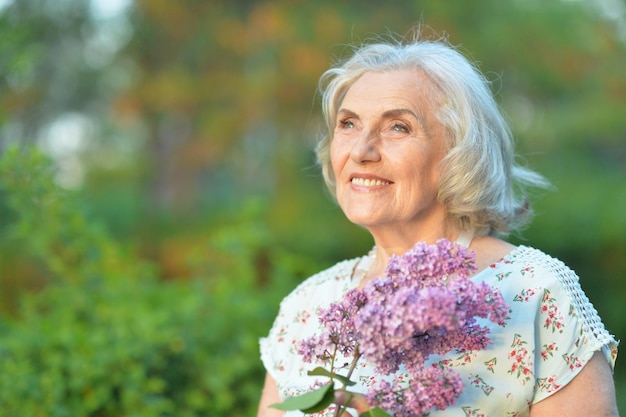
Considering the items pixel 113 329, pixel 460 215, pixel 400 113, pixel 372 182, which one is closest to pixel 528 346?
pixel 460 215

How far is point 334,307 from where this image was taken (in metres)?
1.51

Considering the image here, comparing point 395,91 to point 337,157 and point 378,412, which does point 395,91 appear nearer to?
point 337,157

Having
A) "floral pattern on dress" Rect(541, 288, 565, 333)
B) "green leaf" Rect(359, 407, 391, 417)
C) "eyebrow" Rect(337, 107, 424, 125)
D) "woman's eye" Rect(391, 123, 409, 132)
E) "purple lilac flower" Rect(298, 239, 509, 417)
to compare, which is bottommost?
"floral pattern on dress" Rect(541, 288, 565, 333)

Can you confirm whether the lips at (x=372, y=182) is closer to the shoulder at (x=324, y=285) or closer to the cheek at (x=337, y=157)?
the cheek at (x=337, y=157)

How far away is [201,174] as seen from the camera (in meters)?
13.2

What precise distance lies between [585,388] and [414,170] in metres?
0.68

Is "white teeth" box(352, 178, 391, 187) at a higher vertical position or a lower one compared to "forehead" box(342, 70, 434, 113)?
lower

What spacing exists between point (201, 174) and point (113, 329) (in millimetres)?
9982

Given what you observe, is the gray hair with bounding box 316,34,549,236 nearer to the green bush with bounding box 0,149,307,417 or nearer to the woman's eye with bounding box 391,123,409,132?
the woman's eye with bounding box 391,123,409,132

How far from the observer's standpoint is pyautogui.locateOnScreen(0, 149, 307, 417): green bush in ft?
10.1

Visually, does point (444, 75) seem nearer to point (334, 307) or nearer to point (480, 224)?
point (480, 224)

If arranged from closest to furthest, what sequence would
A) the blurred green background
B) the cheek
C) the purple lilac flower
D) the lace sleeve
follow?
1. the purple lilac flower
2. the lace sleeve
3. the cheek
4. the blurred green background

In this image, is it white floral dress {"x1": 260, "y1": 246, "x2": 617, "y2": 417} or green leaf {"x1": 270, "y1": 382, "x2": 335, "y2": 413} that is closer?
green leaf {"x1": 270, "y1": 382, "x2": 335, "y2": 413}

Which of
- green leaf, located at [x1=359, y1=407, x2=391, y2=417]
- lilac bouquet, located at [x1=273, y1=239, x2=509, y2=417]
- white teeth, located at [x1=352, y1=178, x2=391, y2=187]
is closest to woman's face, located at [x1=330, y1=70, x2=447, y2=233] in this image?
white teeth, located at [x1=352, y1=178, x2=391, y2=187]
